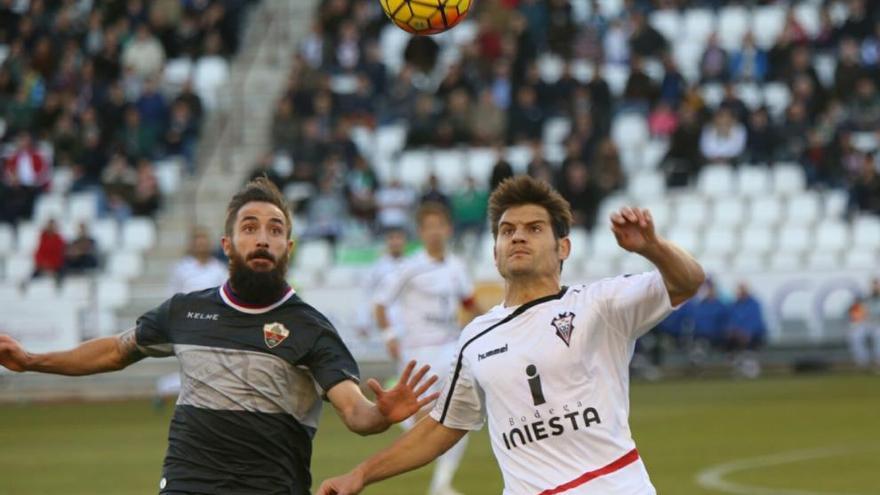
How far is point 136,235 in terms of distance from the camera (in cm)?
2933

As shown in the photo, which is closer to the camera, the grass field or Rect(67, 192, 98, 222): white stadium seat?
the grass field

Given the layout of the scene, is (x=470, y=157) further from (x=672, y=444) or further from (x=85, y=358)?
(x=85, y=358)

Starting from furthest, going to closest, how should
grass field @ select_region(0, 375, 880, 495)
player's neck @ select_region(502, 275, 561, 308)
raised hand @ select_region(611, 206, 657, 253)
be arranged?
grass field @ select_region(0, 375, 880, 495), player's neck @ select_region(502, 275, 561, 308), raised hand @ select_region(611, 206, 657, 253)

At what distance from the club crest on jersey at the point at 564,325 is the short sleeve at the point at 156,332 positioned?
1778mm

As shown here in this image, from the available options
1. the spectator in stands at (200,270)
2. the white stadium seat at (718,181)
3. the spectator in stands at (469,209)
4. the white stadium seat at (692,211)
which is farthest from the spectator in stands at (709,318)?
the spectator in stands at (200,270)

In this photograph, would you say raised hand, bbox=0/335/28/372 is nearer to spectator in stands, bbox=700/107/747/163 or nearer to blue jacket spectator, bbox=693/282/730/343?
blue jacket spectator, bbox=693/282/730/343

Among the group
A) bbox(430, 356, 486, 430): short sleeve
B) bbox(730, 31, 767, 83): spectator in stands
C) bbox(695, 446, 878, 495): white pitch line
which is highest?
bbox(730, 31, 767, 83): spectator in stands

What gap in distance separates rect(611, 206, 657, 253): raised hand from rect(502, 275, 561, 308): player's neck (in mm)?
771

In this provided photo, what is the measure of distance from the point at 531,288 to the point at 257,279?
46.2 inches

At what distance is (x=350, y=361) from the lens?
692 centimetres

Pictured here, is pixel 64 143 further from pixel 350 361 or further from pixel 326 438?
pixel 350 361

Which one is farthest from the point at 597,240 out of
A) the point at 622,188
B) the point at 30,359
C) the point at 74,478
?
the point at 30,359

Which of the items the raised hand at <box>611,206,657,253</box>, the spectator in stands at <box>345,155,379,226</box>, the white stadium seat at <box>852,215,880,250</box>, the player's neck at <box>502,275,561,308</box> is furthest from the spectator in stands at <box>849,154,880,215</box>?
the raised hand at <box>611,206,657,253</box>

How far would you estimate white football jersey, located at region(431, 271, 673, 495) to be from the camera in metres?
6.37
